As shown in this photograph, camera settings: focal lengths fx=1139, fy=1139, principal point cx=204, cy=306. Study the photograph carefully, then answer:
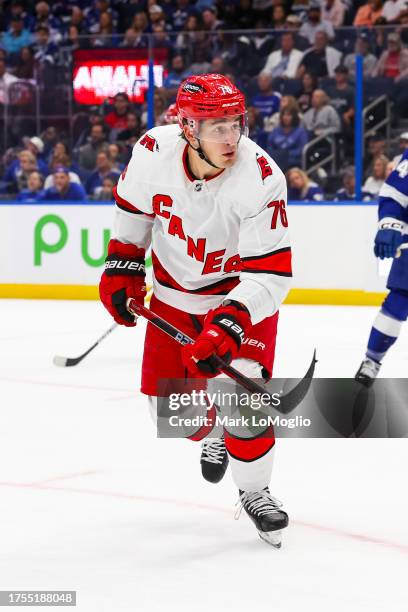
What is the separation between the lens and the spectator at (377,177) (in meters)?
7.12

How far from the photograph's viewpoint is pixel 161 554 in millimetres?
2379

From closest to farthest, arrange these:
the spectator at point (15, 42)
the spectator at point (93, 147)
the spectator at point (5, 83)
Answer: the spectator at point (93, 147) < the spectator at point (5, 83) < the spectator at point (15, 42)

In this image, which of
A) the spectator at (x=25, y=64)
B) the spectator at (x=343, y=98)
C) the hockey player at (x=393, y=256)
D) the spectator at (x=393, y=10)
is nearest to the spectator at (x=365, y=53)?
the spectator at (x=343, y=98)

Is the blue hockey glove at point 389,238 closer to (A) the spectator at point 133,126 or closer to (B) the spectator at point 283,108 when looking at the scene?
(B) the spectator at point 283,108

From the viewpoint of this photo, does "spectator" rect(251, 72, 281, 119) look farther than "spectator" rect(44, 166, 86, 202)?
No

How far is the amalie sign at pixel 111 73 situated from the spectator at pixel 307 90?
93 centimetres

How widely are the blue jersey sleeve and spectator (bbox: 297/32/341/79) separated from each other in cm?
311

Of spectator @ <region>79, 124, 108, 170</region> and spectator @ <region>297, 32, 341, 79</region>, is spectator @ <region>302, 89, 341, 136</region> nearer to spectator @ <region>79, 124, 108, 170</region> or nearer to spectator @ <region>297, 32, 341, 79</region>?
spectator @ <region>297, 32, 341, 79</region>

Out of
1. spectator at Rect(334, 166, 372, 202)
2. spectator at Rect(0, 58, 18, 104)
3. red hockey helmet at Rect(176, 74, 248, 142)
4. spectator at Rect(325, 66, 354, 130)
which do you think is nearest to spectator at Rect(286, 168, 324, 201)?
spectator at Rect(334, 166, 372, 202)

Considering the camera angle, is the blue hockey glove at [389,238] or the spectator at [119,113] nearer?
the blue hockey glove at [389,238]

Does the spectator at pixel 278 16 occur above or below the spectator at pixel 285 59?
above

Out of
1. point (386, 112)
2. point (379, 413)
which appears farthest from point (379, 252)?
point (386, 112)

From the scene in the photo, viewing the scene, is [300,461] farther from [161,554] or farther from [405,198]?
[405,198]

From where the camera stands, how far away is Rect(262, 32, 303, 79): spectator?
7.27 m
